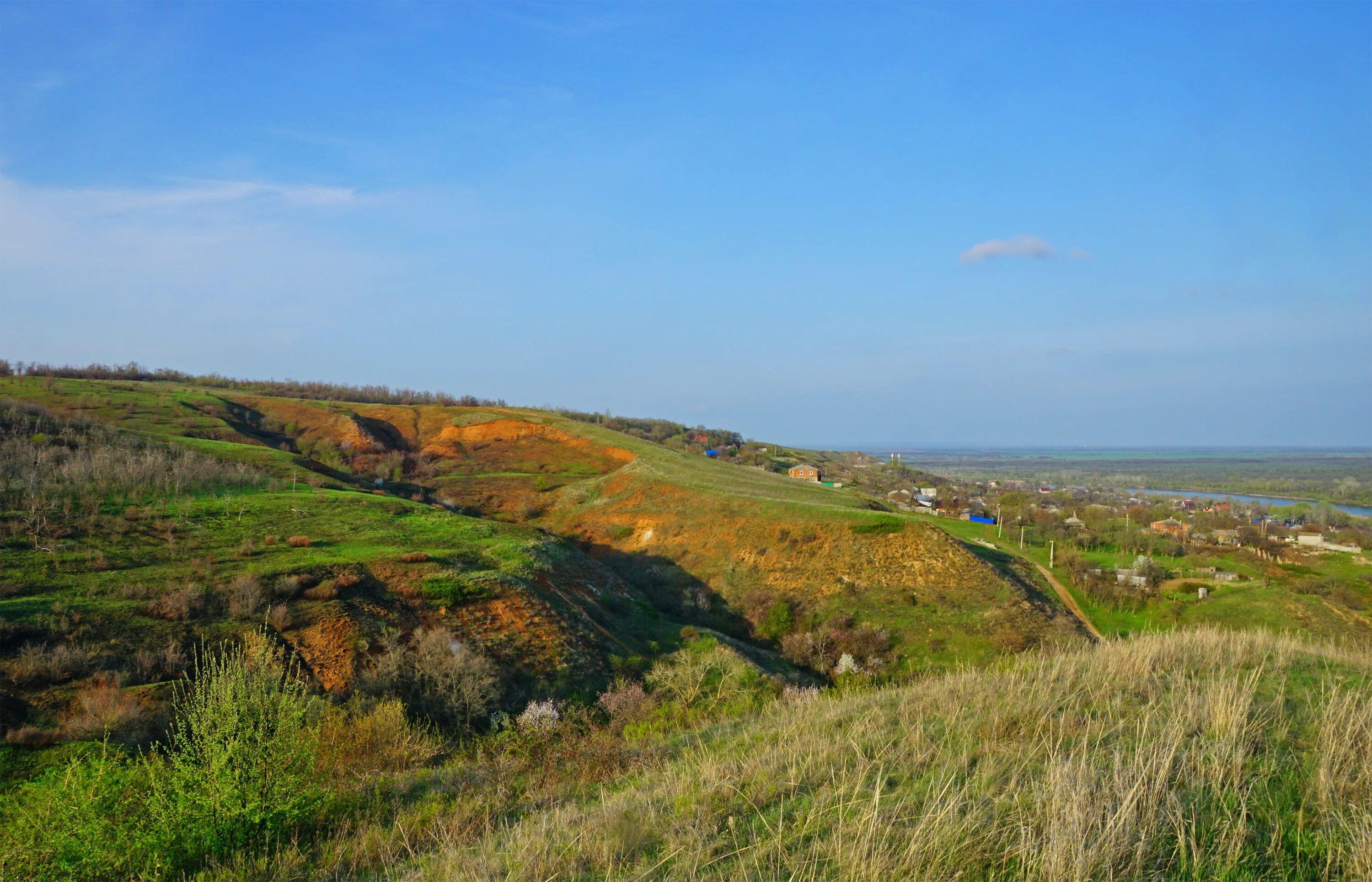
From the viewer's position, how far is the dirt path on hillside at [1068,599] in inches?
1208

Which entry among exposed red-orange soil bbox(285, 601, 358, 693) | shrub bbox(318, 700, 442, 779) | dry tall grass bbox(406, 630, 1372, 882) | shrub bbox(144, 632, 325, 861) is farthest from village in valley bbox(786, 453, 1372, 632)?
shrub bbox(144, 632, 325, 861)

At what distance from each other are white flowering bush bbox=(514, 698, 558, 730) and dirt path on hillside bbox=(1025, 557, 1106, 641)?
2334cm

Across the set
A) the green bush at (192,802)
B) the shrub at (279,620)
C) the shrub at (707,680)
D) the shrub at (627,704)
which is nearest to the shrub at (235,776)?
the green bush at (192,802)

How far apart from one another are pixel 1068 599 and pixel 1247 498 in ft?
371

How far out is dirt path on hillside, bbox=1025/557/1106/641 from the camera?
101ft

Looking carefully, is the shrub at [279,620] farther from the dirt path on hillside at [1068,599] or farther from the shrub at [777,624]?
the dirt path on hillside at [1068,599]

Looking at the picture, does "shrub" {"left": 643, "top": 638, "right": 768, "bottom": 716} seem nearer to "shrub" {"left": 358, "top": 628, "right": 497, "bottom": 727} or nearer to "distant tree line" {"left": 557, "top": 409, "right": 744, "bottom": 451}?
"shrub" {"left": 358, "top": 628, "right": 497, "bottom": 727}

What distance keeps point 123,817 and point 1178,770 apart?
884 cm

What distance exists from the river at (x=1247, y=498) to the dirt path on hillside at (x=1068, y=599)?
7269 centimetres


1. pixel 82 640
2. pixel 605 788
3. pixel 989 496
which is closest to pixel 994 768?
pixel 605 788

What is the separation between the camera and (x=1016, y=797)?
4078 millimetres

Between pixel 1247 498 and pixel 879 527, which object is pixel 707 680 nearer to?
pixel 879 527

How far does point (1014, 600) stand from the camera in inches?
1080

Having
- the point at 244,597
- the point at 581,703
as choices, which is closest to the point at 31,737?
the point at 244,597
